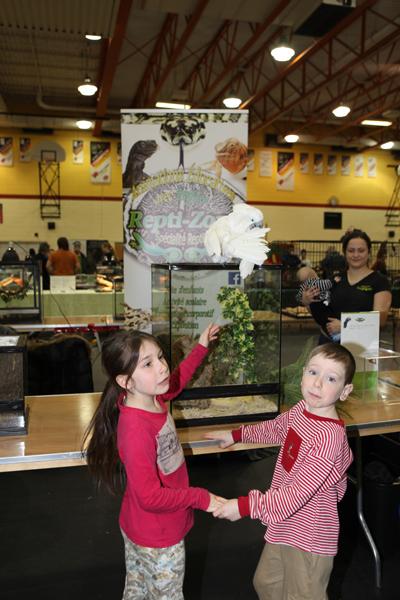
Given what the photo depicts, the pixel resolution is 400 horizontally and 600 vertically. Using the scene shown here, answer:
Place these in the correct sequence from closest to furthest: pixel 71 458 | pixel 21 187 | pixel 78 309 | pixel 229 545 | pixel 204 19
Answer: pixel 71 458, pixel 229 545, pixel 78 309, pixel 204 19, pixel 21 187

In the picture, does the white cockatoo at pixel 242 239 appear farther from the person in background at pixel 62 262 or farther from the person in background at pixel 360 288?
the person in background at pixel 62 262

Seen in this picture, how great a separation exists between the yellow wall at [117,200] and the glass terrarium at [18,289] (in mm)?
10173

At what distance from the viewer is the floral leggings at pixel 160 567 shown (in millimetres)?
1575

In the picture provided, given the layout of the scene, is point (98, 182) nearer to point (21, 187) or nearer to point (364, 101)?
point (21, 187)

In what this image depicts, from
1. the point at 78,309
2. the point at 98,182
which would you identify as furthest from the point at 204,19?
the point at 98,182

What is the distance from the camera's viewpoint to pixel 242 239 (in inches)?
77.2

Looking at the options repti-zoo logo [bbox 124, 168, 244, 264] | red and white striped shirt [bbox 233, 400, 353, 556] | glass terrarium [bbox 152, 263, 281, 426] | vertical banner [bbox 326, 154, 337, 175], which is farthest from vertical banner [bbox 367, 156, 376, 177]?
red and white striped shirt [bbox 233, 400, 353, 556]

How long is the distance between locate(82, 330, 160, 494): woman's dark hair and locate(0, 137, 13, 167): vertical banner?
14.8 metres

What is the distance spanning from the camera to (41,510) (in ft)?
10.1

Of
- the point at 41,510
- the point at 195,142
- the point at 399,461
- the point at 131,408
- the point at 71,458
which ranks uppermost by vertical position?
the point at 195,142

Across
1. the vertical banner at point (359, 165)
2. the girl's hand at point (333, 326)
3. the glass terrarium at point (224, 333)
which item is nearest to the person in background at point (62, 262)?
the girl's hand at point (333, 326)

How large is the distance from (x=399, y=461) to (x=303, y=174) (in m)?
15.4

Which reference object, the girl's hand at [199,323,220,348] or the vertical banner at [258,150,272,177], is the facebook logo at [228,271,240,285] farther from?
the vertical banner at [258,150,272,177]

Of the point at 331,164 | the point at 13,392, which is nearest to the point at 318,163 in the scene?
the point at 331,164
